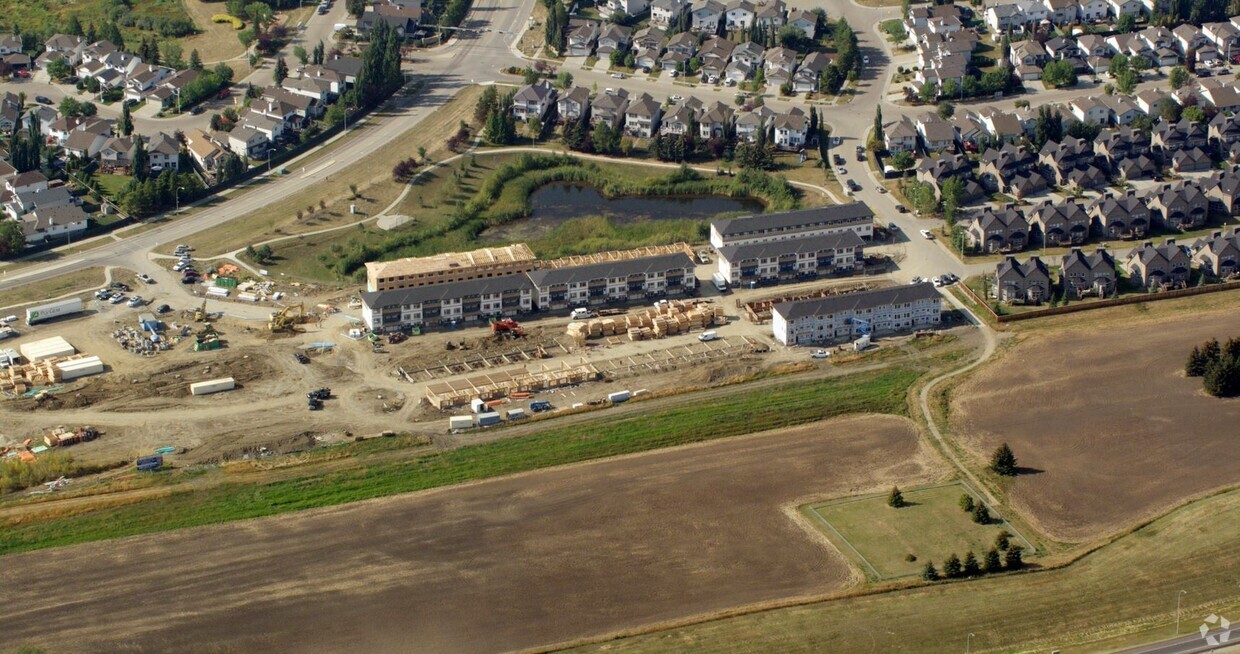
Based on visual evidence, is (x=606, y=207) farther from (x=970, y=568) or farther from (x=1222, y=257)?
(x=970, y=568)

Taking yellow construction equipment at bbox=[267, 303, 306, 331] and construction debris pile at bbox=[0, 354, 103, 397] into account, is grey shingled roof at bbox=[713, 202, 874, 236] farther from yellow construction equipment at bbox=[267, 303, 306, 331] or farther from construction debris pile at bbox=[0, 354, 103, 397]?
construction debris pile at bbox=[0, 354, 103, 397]

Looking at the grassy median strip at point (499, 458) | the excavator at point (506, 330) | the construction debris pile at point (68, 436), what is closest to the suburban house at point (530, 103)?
the excavator at point (506, 330)

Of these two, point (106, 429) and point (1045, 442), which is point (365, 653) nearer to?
point (106, 429)

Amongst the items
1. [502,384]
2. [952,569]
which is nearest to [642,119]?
[502,384]

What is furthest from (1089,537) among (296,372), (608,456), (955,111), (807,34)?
(807,34)

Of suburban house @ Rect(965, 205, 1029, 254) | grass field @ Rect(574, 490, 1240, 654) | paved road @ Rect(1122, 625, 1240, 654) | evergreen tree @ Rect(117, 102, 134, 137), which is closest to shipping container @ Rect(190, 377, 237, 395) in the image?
grass field @ Rect(574, 490, 1240, 654)

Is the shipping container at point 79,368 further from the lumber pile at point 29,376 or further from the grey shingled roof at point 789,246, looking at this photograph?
the grey shingled roof at point 789,246
